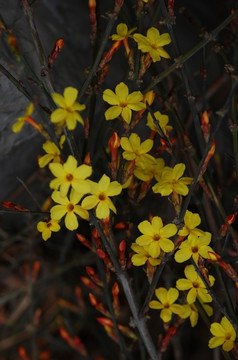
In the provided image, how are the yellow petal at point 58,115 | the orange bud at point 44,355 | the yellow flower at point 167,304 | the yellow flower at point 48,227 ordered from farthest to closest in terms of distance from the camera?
the orange bud at point 44,355 → the yellow flower at point 167,304 → the yellow flower at point 48,227 → the yellow petal at point 58,115

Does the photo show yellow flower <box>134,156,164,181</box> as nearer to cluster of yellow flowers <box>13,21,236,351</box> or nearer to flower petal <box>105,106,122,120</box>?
cluster of yellow flowers <box>13,21,236,351</box>

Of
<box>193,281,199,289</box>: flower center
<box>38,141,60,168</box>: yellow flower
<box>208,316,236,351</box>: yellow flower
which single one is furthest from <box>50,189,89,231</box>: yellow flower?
<box>208,316,236,351</box>: yellow flower

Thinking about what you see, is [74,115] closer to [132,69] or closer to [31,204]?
[132,69]

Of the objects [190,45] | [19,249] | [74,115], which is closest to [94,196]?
[74,115]

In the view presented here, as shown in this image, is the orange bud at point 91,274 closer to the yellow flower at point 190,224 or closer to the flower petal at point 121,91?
the yellow flower at point 190,224

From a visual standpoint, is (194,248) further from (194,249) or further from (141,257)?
(141,257)

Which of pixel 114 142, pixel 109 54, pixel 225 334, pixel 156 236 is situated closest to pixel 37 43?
pixel 109 54

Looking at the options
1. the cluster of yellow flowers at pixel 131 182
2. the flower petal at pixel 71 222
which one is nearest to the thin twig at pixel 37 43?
the cluster of yellow flowers at pixel 131 182
